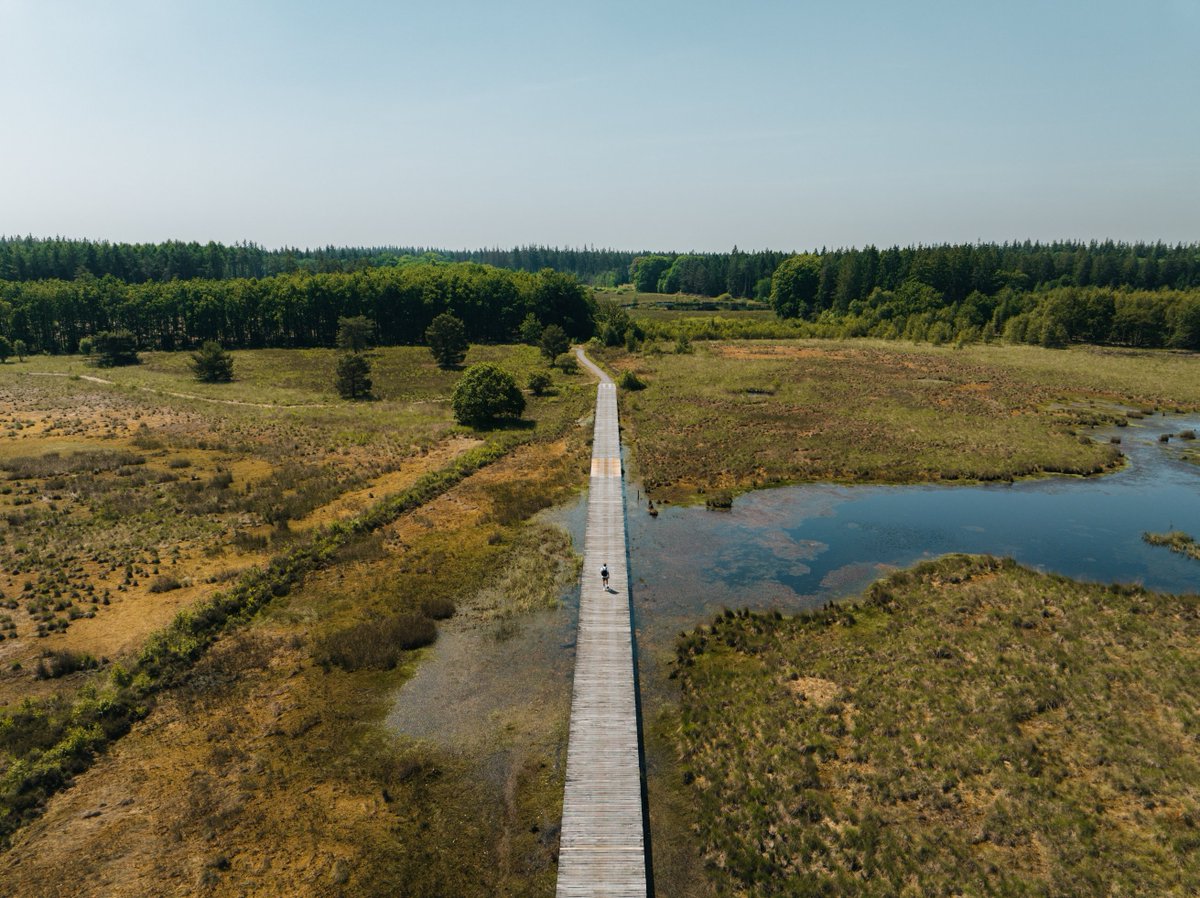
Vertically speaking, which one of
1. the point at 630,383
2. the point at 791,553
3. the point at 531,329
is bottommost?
the point at 791,553

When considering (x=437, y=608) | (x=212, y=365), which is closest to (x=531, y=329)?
(x=212, y=365)

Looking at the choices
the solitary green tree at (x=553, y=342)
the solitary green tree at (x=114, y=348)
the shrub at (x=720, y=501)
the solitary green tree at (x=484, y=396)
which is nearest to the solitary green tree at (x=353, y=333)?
the solitary green tree at (x=553, y=342)

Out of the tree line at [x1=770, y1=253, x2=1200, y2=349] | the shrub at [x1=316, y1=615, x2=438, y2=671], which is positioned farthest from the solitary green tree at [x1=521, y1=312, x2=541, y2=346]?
the shrub at [x1=316, y1=615, x2=438, y2=671]

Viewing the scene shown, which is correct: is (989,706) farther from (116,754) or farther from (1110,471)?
(1110,471)

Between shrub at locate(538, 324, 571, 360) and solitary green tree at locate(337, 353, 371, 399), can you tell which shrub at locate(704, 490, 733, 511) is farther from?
shrub at locate(538, 324, 571, 360)

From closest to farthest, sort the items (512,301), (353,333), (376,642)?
(376,642)
(353,333)
(512,301)

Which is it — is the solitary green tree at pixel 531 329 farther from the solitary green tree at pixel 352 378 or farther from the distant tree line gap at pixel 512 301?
the solitary green tree at pixel 352 378

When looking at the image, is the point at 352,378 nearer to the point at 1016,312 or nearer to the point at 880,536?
the point at 880,536
